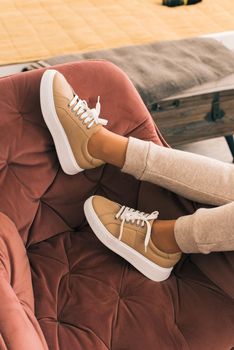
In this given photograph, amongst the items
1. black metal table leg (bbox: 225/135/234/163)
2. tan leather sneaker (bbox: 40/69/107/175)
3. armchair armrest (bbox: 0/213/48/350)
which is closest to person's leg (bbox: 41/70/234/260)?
tan leather sneaker (bbox: 40/69/107/175)

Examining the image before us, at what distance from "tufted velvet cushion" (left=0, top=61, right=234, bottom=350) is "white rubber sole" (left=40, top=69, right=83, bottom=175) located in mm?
27

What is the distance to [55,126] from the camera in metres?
1.16

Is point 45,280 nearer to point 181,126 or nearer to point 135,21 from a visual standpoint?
point 181,126

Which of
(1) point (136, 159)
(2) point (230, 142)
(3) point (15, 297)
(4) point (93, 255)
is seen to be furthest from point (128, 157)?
(2) point (230, 142)

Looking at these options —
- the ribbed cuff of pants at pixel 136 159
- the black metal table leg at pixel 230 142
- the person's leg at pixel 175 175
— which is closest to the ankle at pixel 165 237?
the person's leg at pixel 175 175

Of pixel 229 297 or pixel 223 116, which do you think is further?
pixel 223 116

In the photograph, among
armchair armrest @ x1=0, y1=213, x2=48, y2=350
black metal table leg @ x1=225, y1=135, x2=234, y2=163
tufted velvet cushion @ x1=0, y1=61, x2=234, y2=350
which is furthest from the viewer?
black metal table leg @ x1=225, y1=135, x2=234, y2=163

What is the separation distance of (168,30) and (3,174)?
1.05 metres

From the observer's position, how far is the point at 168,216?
47.3 inches

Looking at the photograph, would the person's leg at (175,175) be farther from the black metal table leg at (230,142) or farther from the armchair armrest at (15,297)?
the black metal table leg at (230,142)

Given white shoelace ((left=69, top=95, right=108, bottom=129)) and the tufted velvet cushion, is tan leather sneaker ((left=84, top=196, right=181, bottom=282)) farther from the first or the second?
white shoelace ((left=69, top=95, right=108, bottom=129))

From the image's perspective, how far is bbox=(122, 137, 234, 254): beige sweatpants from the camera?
3.55ft

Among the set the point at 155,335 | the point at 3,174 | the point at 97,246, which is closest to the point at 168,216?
the point at 97,246

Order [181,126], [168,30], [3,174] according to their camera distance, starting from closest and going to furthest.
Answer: [3,174]
[181,126]
[168,30]
